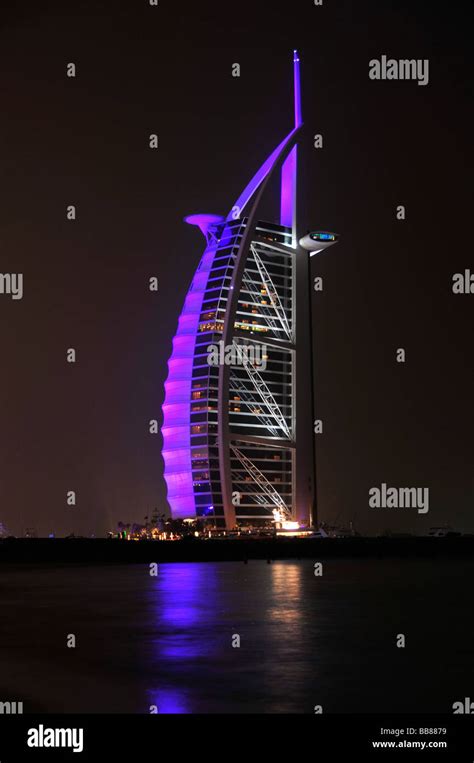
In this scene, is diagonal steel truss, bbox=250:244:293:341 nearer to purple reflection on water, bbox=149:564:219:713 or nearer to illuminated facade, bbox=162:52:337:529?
illuminated facade, bbox=162:52:337:529

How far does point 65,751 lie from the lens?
12.4 m

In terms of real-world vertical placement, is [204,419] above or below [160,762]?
above

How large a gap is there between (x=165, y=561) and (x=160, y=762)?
90.0m

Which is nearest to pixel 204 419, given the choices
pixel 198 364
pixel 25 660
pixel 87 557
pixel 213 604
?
pixel 198 364

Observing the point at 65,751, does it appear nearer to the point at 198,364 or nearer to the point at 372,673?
the point at 372,673

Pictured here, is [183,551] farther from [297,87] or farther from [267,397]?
[297,87]

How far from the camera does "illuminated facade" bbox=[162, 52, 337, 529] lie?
153m

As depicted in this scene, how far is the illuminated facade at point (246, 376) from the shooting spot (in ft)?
503

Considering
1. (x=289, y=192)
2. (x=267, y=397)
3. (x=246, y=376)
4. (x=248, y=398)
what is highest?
(x=289, y=192)

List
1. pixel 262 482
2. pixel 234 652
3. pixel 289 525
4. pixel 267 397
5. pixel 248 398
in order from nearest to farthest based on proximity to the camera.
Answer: pixel 234 652
pixel 262 482
pixel 248 398
pixel 289 525
pixel 267 397

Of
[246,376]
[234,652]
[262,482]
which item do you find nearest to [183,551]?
[262,482]

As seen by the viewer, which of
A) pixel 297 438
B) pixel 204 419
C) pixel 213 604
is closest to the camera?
pixel 213 604

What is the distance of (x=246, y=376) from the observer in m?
164

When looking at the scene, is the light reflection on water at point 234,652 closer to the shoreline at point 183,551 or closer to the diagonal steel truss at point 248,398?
the shoreline at point 183,551
